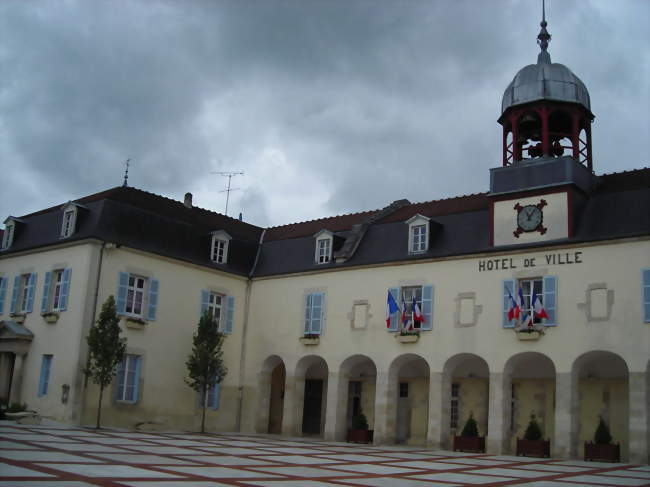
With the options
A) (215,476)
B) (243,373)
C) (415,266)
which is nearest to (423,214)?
(415,266)

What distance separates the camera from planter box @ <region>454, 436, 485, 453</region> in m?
23.2

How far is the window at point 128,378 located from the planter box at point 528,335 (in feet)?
41.7

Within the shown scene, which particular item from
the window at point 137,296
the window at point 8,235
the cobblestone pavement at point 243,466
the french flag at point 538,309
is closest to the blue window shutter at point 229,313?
the window at point 137,296

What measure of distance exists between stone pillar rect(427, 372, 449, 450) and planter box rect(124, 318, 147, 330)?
393 inches

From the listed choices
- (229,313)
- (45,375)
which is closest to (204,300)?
(229,313)

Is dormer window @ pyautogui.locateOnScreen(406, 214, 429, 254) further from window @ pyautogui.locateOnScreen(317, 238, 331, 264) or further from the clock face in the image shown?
window @ pyautogui.locateOnScreen(317, 238, 331, 264)

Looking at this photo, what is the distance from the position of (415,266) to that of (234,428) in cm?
971

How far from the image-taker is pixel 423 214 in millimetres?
27766

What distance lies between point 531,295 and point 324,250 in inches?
347

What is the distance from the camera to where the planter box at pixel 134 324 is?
25427 millimetres

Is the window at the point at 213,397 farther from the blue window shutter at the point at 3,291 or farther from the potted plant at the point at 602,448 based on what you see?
the potted plant at the point at 602,448

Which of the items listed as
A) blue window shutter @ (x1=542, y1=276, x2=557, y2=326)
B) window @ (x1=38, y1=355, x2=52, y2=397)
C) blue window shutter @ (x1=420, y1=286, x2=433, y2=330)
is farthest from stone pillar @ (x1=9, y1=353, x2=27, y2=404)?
blue window shutter @ (x1=542, y1=276, x2=557, y2=326)

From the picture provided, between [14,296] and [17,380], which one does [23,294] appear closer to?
[14,296]

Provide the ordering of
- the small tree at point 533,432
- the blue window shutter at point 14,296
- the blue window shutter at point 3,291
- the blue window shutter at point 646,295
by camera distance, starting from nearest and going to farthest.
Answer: the blue window shutter at point 646,295 < the small tree at point 533,432 < the blue window shutter at point 14,296 < the blue window shutter at point 3,291
